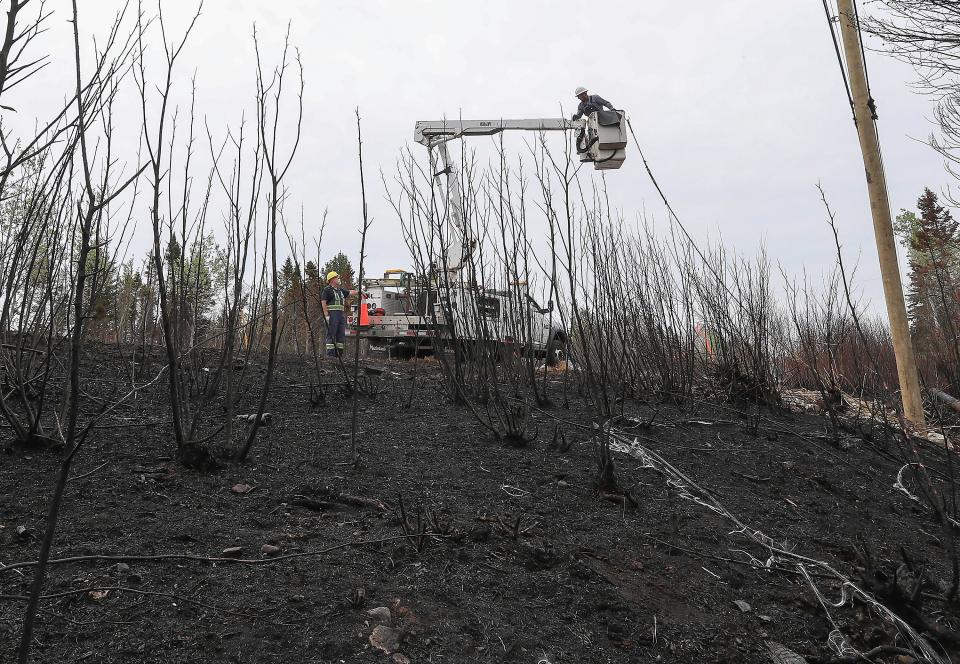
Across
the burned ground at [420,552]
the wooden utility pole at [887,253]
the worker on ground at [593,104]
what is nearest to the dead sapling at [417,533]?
the burned ground at [420,552]

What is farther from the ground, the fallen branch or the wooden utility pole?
the wooden utility pole

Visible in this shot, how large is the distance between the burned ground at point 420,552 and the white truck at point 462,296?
0.73m

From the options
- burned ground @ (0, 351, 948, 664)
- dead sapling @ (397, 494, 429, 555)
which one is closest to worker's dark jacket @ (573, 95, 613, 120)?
burned ground @ (0, 351, 948, 664)

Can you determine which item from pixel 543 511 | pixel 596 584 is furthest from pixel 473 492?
pixel 596 584

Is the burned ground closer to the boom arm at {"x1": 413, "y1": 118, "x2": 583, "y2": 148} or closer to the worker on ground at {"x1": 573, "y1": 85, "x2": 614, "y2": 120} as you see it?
the worker on ground at {"x1": 573, "y1": 85, "x2": 614, "y2": 120}

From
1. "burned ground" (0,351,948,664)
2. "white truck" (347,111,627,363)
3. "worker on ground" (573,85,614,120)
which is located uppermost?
"worker on ground" (573,85,614,120)

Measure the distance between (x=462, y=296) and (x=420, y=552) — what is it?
1.89 m

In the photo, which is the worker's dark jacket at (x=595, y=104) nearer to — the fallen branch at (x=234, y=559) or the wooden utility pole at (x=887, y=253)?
the wooden utility pole at (x=887, y=253)

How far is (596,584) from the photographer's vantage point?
5.73 feet

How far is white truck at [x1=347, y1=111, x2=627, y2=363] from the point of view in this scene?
3475 millimetres

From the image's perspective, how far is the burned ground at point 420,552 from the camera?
4.50ft

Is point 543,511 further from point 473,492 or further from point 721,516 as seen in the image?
point 721,516

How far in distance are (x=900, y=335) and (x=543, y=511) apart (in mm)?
3998

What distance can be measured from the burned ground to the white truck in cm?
73
